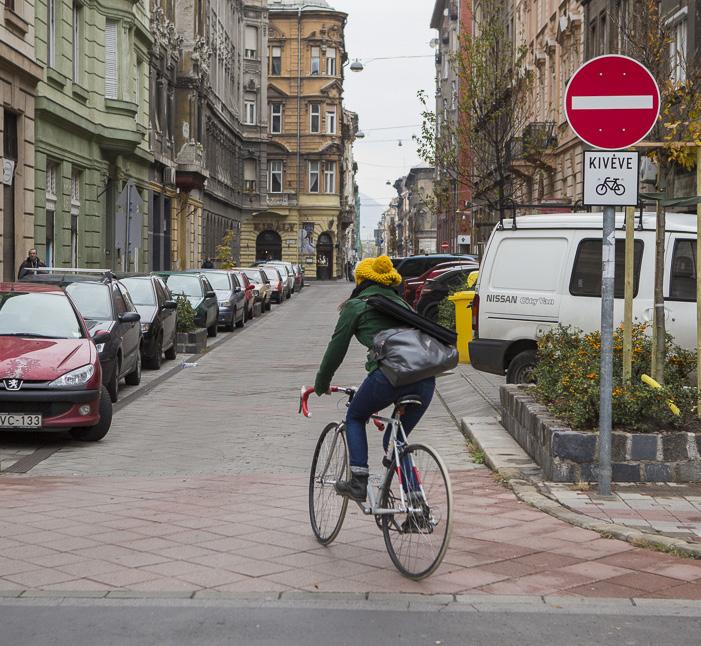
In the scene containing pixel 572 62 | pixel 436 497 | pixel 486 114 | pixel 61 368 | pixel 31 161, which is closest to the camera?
pixel 436 497

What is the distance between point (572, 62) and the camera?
4041cm

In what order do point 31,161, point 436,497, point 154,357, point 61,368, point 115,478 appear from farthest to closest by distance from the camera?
1. point 31,161
2. point 154,357
3. point 61,368
4. point 115,478
5. point 436,497

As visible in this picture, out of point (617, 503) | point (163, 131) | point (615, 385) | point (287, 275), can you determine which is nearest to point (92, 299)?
point (615, 385)

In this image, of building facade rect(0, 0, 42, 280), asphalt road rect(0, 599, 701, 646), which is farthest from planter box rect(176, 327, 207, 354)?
asphalt road rect(0, 599, 701, 646)

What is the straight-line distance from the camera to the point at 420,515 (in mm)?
6277

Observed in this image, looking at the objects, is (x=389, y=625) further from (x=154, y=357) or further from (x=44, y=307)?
(x=154, y=357)

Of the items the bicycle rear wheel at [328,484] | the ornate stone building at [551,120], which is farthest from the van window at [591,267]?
the ornate stone building at [551,120]

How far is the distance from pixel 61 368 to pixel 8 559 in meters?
5.00

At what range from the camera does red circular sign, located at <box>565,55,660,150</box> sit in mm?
8445

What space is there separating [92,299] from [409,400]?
33.7 ft

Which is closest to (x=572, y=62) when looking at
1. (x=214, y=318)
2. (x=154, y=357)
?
(x=214, y=318)

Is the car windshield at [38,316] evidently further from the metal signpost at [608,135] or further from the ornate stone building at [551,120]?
the ornate stone building at [551,120]

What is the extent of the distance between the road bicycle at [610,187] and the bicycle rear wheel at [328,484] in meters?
2.55

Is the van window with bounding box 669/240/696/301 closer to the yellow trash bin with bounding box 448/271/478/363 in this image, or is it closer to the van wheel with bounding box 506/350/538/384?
the van wheel with bounding box 506/350/538/384
